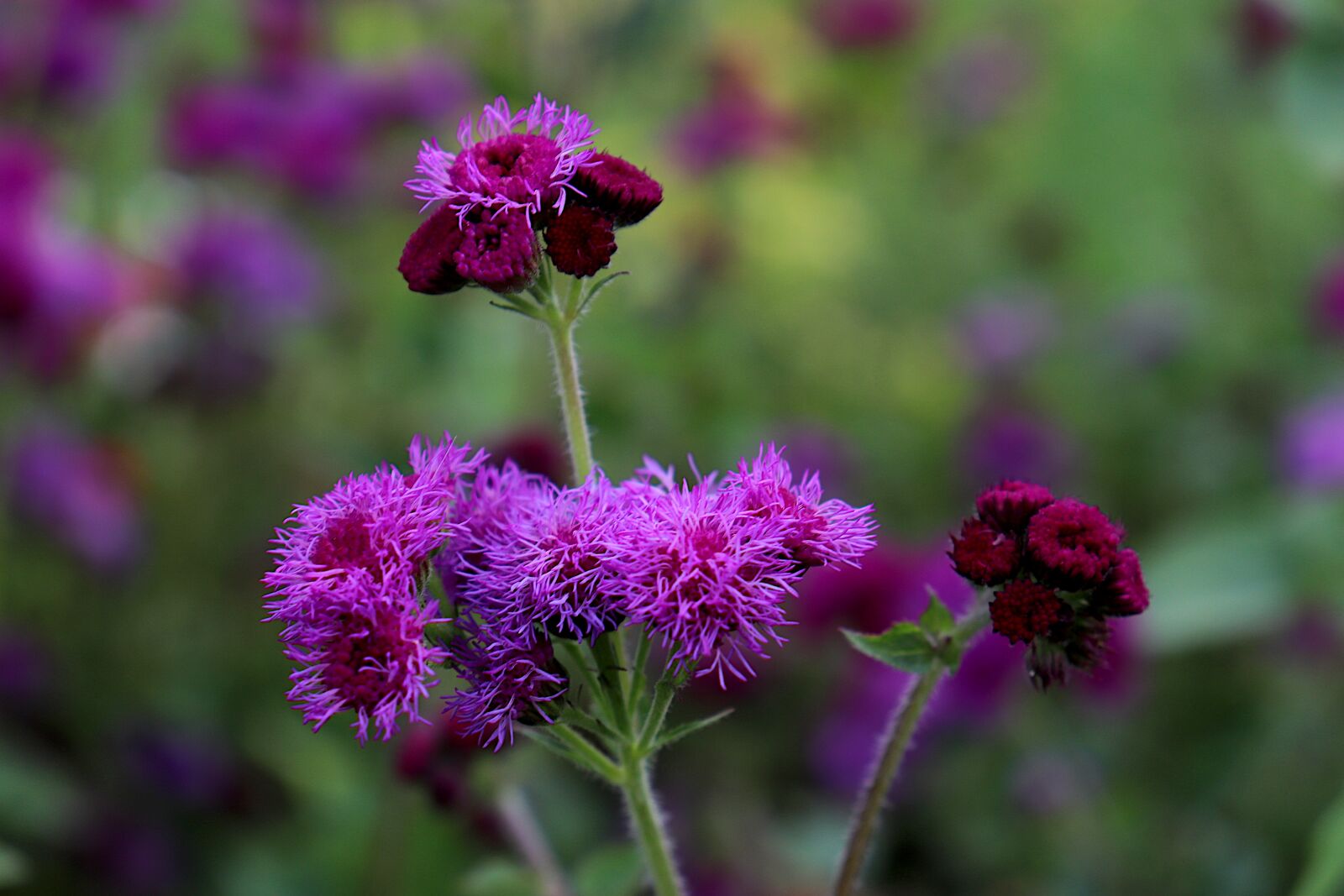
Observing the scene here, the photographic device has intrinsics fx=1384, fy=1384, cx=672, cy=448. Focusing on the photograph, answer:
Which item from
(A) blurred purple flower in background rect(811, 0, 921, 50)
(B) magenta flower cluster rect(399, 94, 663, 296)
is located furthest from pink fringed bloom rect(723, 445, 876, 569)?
(A) blurred purple flower in background rect(811, 0, 921, 50)

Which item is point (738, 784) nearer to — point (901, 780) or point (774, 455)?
point (901, 780)

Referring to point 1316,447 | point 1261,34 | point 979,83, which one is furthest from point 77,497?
point 1261,34

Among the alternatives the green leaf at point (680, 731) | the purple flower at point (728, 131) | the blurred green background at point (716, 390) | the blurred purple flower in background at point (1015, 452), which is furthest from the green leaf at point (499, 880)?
the purple flower at point (728, 131)

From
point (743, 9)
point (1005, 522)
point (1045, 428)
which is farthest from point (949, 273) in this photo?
point (1005, 522)

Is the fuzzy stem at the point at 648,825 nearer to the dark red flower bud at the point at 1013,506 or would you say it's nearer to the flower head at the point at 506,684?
the flower head at the point at 506,684

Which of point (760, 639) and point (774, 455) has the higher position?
point (774, 455)

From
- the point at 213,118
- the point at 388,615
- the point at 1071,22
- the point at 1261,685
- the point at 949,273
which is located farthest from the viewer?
the point at 1071,22

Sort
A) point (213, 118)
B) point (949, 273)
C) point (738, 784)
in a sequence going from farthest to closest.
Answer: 1. point (949, 273)
2. point (213, 118)
3. point (738, 784)
